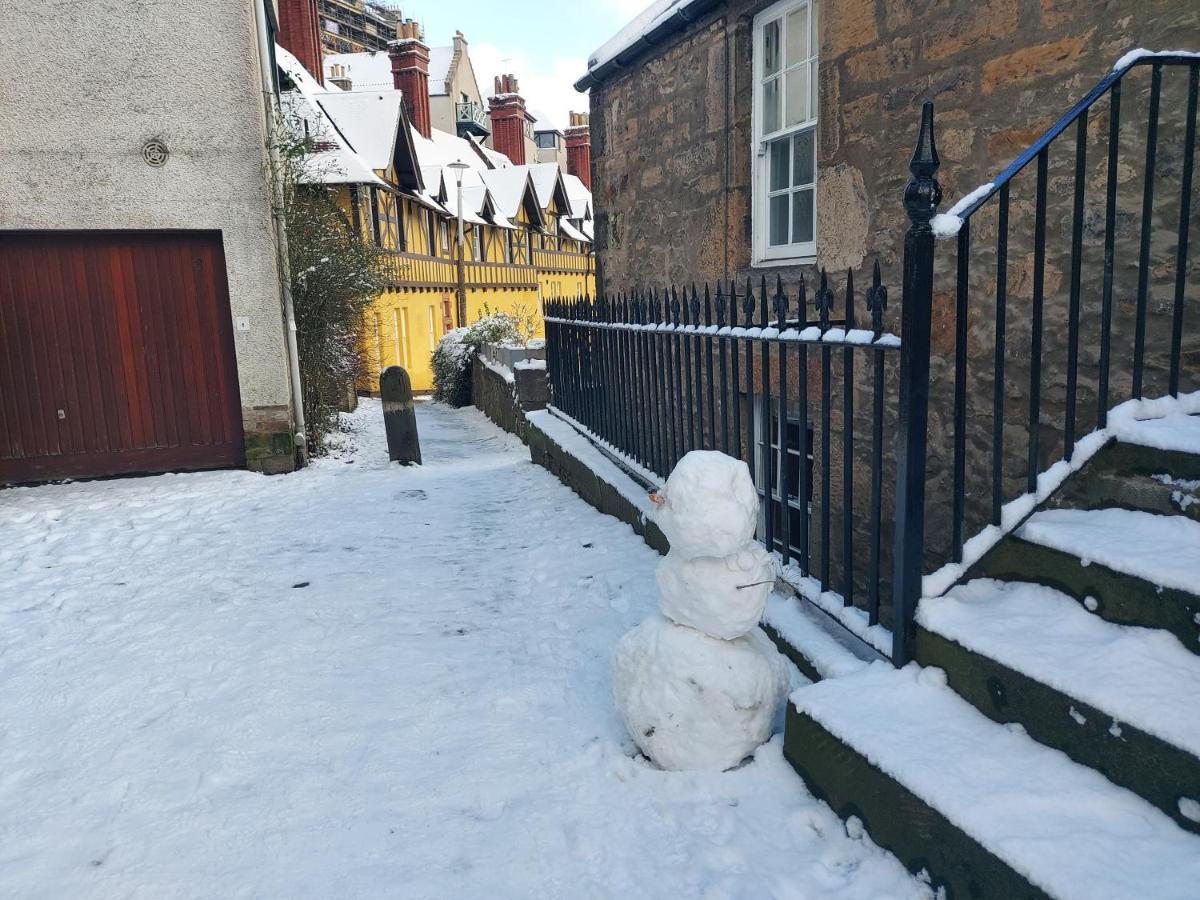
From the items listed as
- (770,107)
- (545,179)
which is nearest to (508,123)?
(545,179)

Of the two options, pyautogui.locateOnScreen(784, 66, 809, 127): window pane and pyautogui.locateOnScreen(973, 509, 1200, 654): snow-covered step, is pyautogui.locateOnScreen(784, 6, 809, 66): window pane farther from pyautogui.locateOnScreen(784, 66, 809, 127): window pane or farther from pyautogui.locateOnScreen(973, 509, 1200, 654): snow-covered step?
pyautogui.locateOnScreen(973, 509, 1200, 654): snow-covered step

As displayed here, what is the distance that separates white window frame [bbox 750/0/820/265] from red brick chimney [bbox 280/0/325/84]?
21.5m

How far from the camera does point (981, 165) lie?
3.97 m

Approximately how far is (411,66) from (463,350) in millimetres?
17989

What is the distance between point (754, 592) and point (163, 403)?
6542mm

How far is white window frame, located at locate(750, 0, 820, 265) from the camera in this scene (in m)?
5.24

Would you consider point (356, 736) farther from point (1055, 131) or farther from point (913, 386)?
point (1055, 131)

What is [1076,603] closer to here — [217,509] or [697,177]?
[697,177]

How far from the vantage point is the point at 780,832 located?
2244mm

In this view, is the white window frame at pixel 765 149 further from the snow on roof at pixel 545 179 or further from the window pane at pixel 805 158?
the snow on roof at pixel 545 179

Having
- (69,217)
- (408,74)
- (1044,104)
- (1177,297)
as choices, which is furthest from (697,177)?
(408,74)

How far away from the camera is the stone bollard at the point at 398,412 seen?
8102mm

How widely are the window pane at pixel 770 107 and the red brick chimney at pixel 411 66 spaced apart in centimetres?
2626

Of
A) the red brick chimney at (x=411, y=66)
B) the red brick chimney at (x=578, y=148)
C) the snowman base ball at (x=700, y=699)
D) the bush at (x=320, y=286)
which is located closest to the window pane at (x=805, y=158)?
the snowman base ball at (x=700, y=699)
